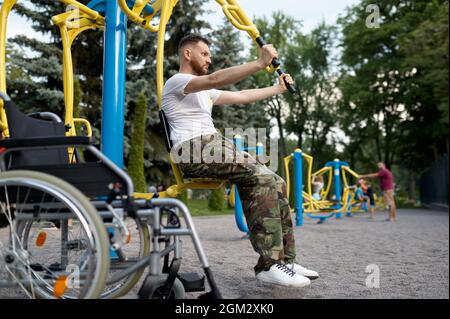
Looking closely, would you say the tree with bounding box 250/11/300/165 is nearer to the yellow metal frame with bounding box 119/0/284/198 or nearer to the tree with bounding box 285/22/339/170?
the tree with bounding box 285/22/339/170

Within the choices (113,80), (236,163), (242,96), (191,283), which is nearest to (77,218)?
(191,283)

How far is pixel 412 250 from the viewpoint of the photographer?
197 inches

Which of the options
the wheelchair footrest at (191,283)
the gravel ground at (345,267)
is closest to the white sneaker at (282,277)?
the gravel ground at (345,267)

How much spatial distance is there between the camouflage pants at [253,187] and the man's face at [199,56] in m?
0.46

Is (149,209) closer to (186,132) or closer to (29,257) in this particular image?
(29,257)

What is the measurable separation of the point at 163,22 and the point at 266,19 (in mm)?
28712

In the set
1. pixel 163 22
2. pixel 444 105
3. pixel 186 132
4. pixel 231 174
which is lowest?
pixel 231 174

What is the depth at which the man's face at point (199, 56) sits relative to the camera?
2648mm

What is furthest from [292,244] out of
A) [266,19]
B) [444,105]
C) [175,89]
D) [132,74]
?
[266,19]

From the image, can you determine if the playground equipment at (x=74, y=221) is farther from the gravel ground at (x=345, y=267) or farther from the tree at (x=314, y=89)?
the tree at (x=314, y=89)

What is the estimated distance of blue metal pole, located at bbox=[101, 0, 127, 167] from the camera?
326 cm

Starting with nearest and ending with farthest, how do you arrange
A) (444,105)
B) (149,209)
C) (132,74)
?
(149,209)
(132,74)
(444,105)

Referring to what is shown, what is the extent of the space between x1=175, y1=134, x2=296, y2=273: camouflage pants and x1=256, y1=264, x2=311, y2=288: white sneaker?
3 cm

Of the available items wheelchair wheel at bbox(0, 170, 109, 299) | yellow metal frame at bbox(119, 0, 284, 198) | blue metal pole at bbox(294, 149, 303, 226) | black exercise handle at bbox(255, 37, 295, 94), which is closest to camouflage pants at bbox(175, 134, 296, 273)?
yellow metal frame at bbox(119, 0, 284, 198)
